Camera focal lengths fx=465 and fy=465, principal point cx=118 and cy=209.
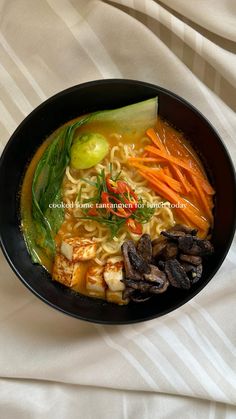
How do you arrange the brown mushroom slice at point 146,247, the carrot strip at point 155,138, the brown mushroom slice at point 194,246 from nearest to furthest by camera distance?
the brown mushroom slice at point 194,246 → the brown mushroom slice at point 146,247 → the carrot strip at point 155,138

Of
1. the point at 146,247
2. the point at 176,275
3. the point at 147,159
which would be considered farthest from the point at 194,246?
the point at 147,159

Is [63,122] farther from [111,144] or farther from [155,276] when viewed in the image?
[155,276]


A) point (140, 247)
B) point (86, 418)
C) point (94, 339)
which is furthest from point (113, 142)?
point (86, 418)

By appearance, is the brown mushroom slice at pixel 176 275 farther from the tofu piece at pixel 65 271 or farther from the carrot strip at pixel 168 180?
the tofu piece at pixel 65 271

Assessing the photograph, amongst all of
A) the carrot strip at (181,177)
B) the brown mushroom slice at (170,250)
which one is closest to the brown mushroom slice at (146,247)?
the brown mushroom slice at (170,250)

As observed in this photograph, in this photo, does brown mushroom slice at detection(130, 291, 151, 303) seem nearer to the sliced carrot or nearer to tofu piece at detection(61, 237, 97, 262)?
tofu piece at detection(61, 237, 97, 262)

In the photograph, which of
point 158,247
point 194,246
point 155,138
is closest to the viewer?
point 194,246

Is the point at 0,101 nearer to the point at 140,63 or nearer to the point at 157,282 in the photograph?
the point at 140,63
